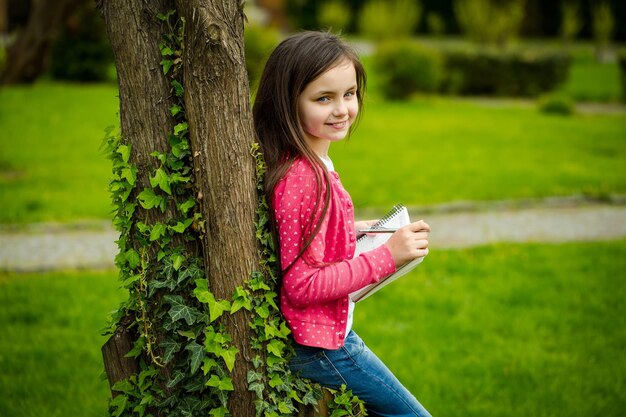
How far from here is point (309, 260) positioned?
2.16 metres

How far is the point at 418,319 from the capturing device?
4715 mm

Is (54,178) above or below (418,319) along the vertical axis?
above

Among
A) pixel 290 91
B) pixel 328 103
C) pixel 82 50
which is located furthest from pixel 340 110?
pixel 82 50

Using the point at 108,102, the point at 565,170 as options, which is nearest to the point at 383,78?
the point at 108,102

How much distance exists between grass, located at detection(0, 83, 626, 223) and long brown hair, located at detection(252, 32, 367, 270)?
2.98m

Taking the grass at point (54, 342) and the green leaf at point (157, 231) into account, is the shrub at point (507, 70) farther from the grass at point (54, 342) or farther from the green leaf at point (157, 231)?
the green leaf at point (157, 231)

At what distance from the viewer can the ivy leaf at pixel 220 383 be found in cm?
217

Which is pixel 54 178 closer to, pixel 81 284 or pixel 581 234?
pixel 81 284

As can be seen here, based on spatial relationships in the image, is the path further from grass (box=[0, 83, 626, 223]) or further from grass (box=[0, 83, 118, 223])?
grass (box=[0, 83, 118, 223])

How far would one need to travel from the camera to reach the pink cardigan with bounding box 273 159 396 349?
2154 millimetres

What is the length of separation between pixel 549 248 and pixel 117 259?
15.2ft

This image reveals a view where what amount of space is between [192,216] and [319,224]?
1.34ft

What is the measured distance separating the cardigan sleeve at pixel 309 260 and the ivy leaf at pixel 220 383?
32 centimetres

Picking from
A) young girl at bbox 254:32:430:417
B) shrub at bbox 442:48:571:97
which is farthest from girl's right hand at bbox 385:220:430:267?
shrub at bbox 442:48:571:97
